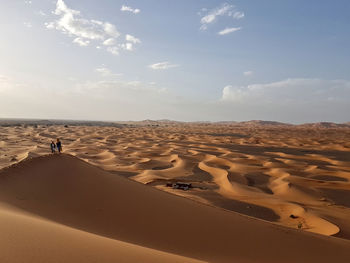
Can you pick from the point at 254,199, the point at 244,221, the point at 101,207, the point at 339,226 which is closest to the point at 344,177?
the point at 254,199

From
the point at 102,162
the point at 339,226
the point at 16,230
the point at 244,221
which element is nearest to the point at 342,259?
the point at 244,221

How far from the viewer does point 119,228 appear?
359 centimetres

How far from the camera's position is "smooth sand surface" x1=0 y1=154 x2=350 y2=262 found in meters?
2.39

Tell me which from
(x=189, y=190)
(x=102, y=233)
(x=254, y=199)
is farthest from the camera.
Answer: (x=189, y=190)

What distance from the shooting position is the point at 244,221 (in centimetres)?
438

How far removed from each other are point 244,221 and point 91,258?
9.20 ft

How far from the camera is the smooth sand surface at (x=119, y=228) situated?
2387mm

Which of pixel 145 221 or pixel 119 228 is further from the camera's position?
pixel 145 221

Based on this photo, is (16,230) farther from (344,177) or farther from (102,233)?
(344,177)

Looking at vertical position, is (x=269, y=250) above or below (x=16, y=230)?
below

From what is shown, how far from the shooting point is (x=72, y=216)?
3.75 m

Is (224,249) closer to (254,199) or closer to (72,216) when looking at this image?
(72,216)

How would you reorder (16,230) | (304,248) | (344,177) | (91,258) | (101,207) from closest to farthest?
1. (91,258)
2. (16,230)
3. (304,248)
4. (101,207)
5. (344,177)

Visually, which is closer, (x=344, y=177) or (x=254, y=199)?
(x=254, y=199)
